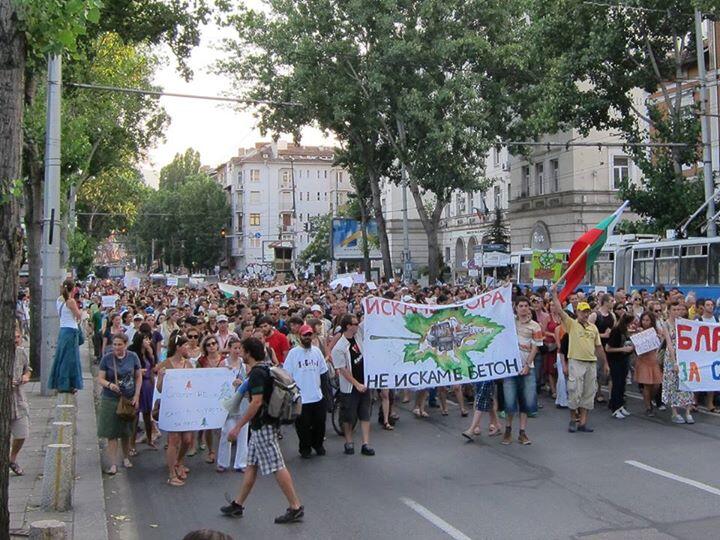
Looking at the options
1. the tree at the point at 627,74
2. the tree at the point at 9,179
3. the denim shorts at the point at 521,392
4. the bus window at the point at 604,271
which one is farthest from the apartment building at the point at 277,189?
the tree at the point at 9,179

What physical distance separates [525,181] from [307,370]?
44265 mm

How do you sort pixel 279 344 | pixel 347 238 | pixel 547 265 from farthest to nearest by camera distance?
pixel 347 238, pixel 547 265, pixel 279 344

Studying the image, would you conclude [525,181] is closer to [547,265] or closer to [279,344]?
[547,265]

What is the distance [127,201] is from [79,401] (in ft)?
155

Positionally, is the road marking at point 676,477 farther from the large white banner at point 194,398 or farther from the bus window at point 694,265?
the bus window at point 694,265

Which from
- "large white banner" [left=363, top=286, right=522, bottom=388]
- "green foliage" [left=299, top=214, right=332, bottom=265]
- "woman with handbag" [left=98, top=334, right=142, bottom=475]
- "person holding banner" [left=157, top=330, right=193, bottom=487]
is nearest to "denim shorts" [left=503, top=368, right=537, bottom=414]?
"large white banner" [left=363, top=286, right=522, bottom=388]

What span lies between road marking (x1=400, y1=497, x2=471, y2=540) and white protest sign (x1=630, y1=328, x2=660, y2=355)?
5656mm

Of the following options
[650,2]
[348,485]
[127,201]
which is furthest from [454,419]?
[127,201]

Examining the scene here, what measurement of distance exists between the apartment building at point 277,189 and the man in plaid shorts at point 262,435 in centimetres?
10514

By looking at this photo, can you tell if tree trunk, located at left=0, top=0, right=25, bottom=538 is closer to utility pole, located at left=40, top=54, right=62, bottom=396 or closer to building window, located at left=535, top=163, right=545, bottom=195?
utility pole, located at left=40, top=54, right=62, bottom=396

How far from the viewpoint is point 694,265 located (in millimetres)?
26594

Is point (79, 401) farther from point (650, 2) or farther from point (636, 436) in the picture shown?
point (650, 2)

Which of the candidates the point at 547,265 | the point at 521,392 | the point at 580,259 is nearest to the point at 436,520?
the point at 521,392

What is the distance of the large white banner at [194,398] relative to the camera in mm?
9672
